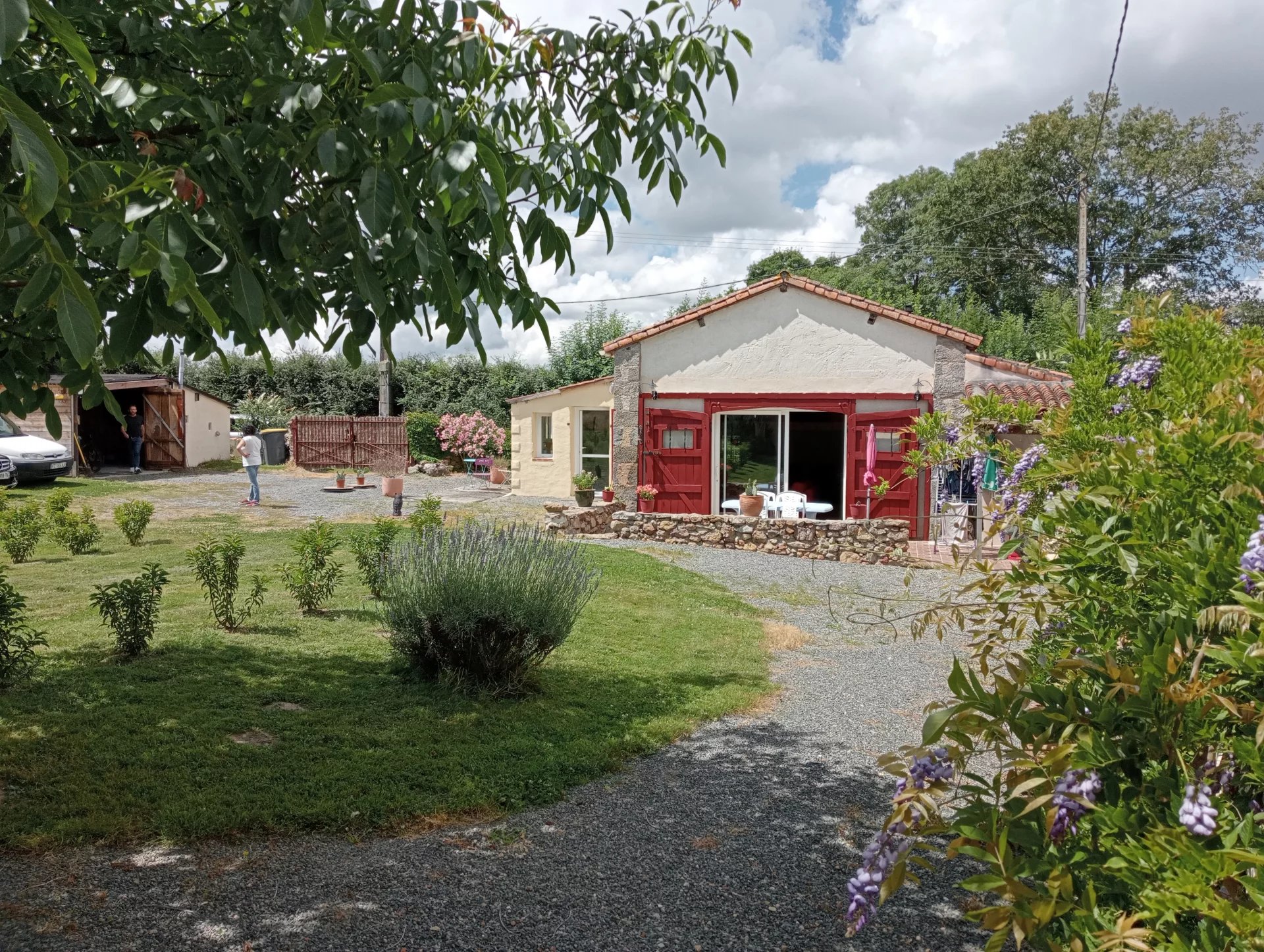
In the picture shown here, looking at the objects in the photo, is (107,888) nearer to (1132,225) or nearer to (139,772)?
(139,772)

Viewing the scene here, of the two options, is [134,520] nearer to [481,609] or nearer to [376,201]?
[481,609]

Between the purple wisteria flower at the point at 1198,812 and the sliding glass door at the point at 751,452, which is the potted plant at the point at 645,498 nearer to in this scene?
the sliding glass door at the point at 751,452

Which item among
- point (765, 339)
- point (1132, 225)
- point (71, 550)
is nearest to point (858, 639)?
point (765, 339)

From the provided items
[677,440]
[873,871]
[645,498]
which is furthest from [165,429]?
[873,871]

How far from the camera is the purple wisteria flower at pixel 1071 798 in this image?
1283mm

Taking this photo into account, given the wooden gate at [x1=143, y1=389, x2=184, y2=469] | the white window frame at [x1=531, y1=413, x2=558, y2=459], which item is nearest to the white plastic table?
the white window frame at [x1=531, y1=413, x2=558, y2=459]

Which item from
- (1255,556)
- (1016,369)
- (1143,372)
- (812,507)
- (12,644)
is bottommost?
(12,644)

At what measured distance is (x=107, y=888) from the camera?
3277 mm

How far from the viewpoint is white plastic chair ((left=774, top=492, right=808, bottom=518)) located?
50.2 ft

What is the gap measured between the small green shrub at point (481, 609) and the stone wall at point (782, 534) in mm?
8033

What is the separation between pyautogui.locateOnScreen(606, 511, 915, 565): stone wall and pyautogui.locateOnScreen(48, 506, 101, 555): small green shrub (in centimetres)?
808

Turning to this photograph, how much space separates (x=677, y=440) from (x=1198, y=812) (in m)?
15.5

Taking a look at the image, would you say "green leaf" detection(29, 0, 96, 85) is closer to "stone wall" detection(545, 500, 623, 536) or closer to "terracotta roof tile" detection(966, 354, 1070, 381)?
"stone wall" detection(545, 500, 623, 536)

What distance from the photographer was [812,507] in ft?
48.8
